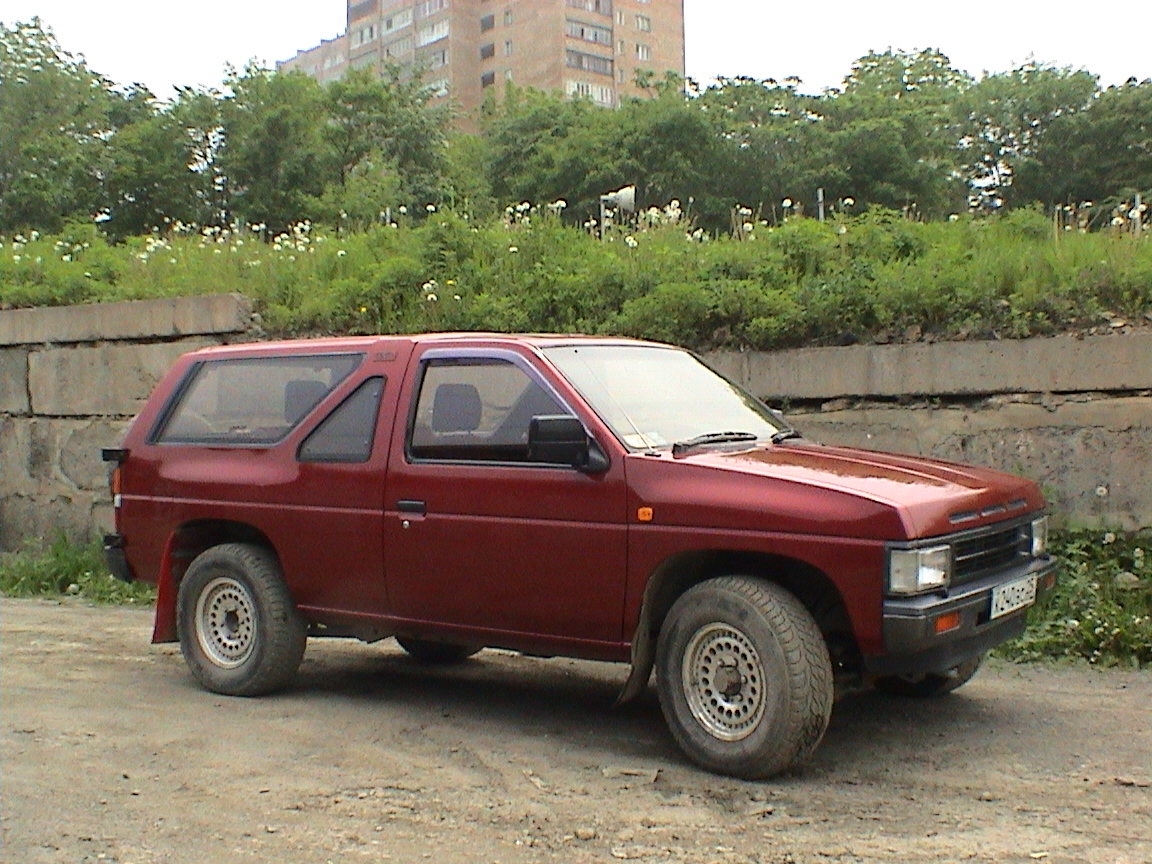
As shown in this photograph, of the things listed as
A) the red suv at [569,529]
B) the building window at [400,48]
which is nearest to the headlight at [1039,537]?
the red suv at [569,529]

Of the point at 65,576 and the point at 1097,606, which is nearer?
the point at 1097,606

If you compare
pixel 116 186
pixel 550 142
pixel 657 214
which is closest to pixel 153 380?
pixel 657 214

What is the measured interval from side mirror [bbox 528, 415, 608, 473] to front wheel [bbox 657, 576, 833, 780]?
69 cm

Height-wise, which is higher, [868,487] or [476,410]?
[476,410]

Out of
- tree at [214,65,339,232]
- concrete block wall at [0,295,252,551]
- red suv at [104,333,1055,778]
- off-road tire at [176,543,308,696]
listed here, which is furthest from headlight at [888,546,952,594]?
tree at [214,65,339,232]

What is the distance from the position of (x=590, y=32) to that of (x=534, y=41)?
4731mm

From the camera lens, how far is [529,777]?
Result: 516 cm

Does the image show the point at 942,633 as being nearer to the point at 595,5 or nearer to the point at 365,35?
the point at 595,5

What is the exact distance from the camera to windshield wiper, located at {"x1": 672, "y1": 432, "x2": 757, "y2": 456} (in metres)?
5.61

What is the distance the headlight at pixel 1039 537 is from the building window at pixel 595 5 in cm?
10607

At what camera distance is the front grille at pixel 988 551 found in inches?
201

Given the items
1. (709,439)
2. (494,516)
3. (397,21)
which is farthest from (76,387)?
(397,21)

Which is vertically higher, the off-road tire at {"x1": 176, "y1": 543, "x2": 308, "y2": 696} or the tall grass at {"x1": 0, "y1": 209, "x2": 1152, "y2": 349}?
the tall grass at {"x1": 0, "y1": 209, "x2": 1152, "y2": 349}

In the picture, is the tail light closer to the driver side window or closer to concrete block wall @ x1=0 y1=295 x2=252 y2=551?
the driver side window
